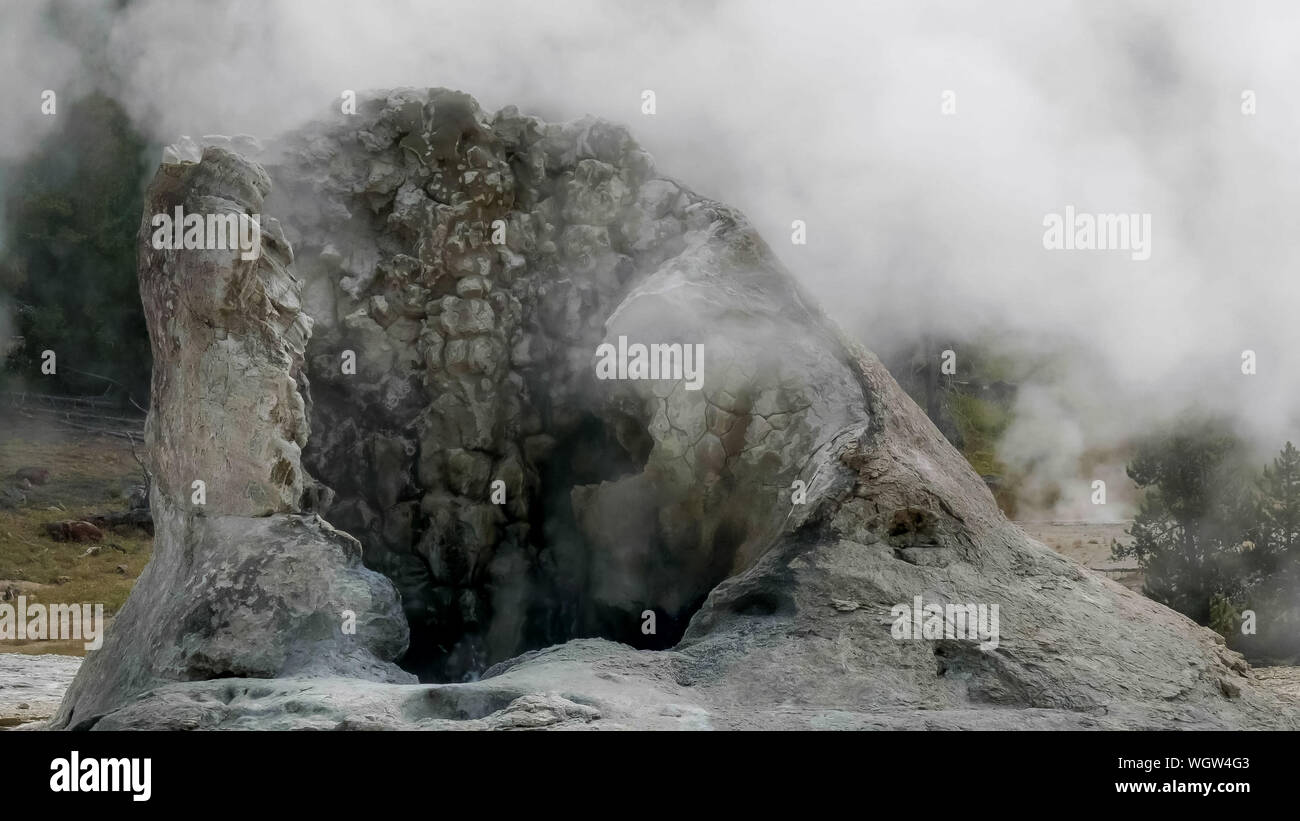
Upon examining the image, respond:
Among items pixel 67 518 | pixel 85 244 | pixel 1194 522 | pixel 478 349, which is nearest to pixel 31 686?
pixel 478 349

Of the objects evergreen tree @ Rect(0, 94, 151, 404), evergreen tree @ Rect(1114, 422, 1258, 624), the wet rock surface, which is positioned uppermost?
evergreen tree @ Rect(0, 94, 151, 404)

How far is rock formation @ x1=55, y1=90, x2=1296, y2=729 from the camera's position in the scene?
4141 mm

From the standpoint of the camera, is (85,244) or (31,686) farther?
(85,244)

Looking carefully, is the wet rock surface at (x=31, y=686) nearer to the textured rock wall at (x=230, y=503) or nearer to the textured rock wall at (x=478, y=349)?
the textured rock wall at (x=478, y=349)

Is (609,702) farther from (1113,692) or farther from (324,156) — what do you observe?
(324,156)

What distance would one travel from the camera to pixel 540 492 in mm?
6750

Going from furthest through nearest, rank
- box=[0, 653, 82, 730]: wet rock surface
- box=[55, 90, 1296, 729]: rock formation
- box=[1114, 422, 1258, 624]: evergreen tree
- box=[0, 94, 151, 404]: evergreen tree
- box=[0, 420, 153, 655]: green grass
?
1. box=[0, 94, 151, 404]: evergreen tree
2. box=[0, 420, 153, 655]: green grass
3. box=[1114, 422, 1258, 624]: evergreen tree
4. box=[0, 653, 82, 730]: wet rock surface
5. box=[55, 90, 1296, 729]: rock formation

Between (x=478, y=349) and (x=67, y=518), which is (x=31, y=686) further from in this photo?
(x=67, y=518)

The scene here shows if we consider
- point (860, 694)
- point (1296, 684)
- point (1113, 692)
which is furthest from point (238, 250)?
point (1296, 684)

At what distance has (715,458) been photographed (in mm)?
5574

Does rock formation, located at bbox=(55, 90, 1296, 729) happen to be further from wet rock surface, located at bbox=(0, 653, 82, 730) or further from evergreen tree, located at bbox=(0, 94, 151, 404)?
evergreen tree, located at bbox=(0, 94, 151, 404)


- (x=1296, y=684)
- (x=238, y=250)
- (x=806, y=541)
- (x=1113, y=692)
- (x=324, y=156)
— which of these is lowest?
(x=1296, y=684)

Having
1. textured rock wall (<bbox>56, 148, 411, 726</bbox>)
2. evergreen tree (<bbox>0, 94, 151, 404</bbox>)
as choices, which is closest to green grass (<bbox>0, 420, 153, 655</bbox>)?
evergreen tree (<bbox>0, 94, 151, 404</bbox>)
